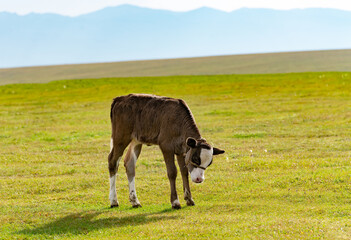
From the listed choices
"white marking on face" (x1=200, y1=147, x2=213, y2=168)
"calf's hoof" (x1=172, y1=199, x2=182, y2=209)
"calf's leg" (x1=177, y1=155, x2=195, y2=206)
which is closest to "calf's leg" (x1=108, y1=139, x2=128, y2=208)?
"calf's leg" (x1=177, y1=155, x2=195, y2=206)

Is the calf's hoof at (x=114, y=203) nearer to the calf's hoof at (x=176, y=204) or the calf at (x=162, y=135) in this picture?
the calf at (x=162, y=135)

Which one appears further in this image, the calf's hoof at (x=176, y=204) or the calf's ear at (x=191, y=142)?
the calf's hoof at (x=176, y=204)

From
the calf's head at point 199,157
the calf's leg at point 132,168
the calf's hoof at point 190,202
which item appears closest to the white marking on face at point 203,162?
the calf's head at point 199,157

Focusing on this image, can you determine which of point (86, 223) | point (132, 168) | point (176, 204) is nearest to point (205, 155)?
point (176, 204)

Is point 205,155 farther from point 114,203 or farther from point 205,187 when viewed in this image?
point 205,187

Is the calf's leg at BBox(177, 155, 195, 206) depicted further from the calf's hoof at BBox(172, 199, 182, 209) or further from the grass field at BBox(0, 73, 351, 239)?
the calf's hoof at BBox(172, 199, 182, 209)

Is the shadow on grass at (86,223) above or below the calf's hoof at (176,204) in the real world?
below

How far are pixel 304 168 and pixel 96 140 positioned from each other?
12.8 metres

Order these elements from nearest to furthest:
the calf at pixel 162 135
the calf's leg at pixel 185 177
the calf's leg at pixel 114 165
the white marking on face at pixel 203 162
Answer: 1. the white marking on face at pixel 203 162
2. the calf at pixel 162 135
3. the calf's leg at pixel 185 177
4. the calf's leg at pixel 114 165

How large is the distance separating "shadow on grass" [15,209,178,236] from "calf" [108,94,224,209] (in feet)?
3.05

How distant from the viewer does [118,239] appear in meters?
10.6

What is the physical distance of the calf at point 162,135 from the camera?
11.8 metres

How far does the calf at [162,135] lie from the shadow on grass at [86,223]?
931 millimetres

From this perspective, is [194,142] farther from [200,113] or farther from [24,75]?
[24,75]
